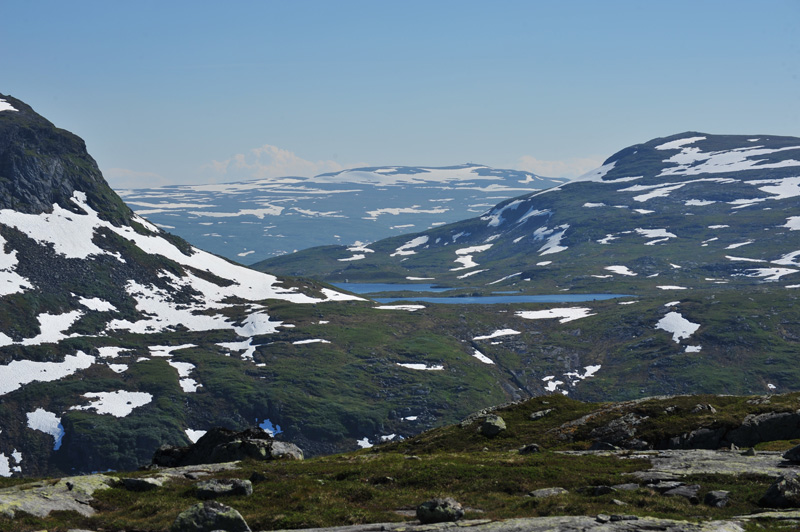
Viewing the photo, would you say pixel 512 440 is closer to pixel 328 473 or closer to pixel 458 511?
pixel 328 473

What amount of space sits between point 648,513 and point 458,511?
8044 millimetres

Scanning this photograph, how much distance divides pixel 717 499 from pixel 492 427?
3143 cm

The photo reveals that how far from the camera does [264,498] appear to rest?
3762cm

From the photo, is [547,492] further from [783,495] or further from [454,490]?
[783,495]

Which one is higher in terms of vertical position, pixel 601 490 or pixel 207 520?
pixel 207 520

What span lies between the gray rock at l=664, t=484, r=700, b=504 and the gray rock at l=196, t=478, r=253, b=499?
2162 cm

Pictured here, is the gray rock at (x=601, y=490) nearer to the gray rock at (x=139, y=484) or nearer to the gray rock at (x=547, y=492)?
the gray rock at (x=547, y=492)

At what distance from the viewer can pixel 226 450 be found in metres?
55.8

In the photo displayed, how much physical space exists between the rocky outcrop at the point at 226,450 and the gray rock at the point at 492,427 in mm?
16513

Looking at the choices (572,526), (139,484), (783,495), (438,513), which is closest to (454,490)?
(438,513)

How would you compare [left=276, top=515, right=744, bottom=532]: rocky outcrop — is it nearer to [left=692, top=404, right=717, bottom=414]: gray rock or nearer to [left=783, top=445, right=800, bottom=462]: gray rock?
[left=783, top=445, right=800, bottom=462]: gray rock

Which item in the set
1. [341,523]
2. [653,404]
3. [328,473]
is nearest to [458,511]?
[341,523]

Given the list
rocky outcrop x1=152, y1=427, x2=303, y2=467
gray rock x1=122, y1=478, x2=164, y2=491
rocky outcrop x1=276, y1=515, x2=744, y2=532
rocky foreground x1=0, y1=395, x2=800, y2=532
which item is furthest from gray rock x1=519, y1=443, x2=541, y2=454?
gray rock x1=122, y1=478, x2=164, y2=491

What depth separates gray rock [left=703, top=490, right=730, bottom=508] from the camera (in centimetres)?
3262
